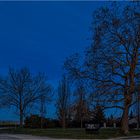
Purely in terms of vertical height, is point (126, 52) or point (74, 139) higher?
point (126, 52)

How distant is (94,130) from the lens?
38.4m

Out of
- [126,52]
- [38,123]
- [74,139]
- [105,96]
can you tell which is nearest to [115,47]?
[126,52]

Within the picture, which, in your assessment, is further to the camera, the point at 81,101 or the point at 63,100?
the point at 63,100

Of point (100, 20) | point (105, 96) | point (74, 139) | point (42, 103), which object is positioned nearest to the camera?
point (74, 139)

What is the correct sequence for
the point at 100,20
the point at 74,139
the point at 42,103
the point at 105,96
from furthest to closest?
1. the point at 42,103
2. the point at 100,20
3. the point at 105,96
4. the point at 74,139

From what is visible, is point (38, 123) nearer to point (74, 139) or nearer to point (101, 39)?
point (101, 39)

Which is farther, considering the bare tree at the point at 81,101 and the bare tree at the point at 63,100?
the bare tree at the point at 63,100

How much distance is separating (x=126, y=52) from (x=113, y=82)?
12.3 feet

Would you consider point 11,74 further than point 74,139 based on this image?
Yes

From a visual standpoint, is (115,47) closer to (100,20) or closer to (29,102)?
(100,20)

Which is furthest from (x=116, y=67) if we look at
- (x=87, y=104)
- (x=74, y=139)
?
(x=74, y=139)

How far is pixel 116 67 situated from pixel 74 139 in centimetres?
1108

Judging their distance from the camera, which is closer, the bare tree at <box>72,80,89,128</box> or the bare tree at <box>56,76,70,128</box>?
the bare tree at <box>72,80,89,128</box>

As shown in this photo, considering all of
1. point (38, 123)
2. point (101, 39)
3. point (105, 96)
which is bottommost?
point (38, 123)
